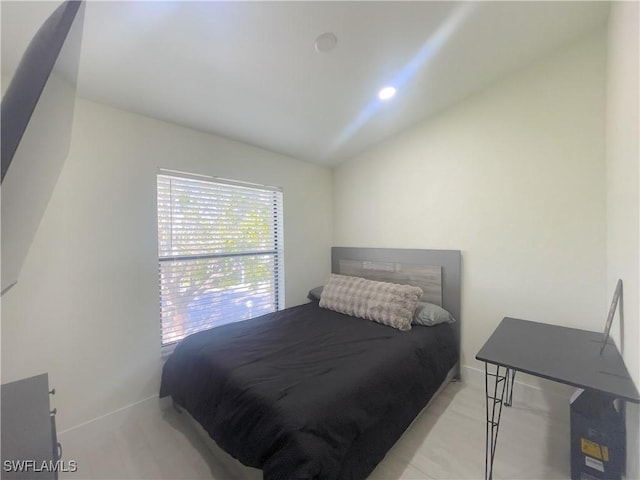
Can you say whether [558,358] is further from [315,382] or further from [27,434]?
[27,434]

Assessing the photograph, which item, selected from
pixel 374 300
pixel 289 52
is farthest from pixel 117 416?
pixel 289 52

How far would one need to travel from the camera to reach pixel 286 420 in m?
1.15

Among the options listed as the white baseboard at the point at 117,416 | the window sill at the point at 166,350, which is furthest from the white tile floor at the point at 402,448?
the window sill at the point at 166,350

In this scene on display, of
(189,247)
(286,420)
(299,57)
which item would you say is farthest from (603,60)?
(189,247)

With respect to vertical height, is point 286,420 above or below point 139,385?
above

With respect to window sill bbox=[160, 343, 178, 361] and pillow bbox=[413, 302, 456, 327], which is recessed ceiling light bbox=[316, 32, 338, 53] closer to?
pillow bbox=[413, 302, 456, 327]

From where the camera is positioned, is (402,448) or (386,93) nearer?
(402,448)

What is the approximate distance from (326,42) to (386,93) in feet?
2.49

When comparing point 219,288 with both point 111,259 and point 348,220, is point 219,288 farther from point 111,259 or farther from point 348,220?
point 348,220

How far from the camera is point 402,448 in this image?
166 cm

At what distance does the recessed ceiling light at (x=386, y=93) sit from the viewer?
2.13m

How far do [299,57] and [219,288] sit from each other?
195cm

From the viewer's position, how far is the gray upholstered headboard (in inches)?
96.3

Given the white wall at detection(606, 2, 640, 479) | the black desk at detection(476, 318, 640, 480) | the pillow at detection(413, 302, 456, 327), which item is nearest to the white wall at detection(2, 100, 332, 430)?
the pillow at detection(413, 302, 456, 327)
